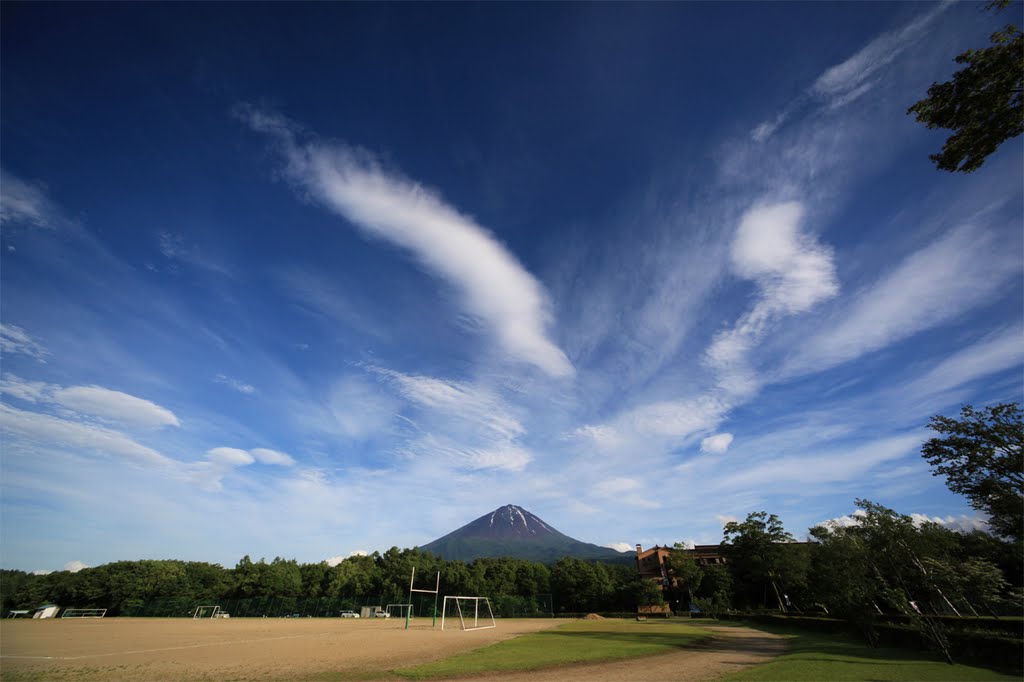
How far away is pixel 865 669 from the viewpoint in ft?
49.6

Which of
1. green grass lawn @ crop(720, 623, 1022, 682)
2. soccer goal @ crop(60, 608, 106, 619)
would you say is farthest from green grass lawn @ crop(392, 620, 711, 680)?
soccer goal @ crop(60, 608, 106, 619)

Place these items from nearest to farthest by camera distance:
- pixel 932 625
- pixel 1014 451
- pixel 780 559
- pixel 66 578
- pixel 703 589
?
1. pixel 932 625
2. pixel 1014 451
3. pixel 780 559
4. pixel 703 589
5. pixel 66 578

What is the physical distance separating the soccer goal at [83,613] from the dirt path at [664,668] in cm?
9684

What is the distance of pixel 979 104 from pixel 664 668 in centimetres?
2074

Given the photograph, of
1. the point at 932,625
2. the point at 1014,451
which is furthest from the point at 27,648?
the point at 1014,451

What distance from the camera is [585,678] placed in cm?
1434

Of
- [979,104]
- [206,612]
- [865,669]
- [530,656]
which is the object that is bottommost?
[206,612]

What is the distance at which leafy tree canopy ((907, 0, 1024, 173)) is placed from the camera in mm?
8829

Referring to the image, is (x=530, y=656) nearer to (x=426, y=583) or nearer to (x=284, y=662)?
(x=284, y=662)

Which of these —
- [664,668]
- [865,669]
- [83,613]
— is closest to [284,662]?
[664,668]

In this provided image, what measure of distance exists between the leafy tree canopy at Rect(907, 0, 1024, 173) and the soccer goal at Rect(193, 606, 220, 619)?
98705mm

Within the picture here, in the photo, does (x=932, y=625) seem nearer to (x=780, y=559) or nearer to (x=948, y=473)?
(x=948, y=473)

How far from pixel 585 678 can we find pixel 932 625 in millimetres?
17171

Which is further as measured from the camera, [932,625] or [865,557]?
[865,557]
